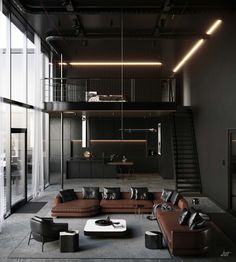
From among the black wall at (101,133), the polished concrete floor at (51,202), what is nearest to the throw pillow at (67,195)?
the polished concrete floor at (51,202)

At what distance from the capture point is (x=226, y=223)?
8555mm

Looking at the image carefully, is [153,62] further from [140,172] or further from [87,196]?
[87,196]

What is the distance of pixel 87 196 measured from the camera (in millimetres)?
10203

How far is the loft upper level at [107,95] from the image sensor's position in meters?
12.4

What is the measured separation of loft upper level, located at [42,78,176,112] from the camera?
12383 millimetres

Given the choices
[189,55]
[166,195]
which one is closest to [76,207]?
[166,195]

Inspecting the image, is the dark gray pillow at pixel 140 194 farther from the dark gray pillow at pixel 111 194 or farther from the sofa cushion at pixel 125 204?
the dark gray pillow at pixel 111 194

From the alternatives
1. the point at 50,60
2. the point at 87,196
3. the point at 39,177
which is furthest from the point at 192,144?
the point at 50,60

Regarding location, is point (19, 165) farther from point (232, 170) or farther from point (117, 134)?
point (117, 134)

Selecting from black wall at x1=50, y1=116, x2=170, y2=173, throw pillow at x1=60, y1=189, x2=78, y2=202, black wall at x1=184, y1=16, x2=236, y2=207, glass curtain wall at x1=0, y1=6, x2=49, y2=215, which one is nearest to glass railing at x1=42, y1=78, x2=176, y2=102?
black wall at x1=50, y1=116, x2=170, y2=173

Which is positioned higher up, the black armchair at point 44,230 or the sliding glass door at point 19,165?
the sliding glass door at point 19,165

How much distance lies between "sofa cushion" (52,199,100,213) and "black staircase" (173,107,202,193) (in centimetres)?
426

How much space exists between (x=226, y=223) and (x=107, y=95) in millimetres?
7759

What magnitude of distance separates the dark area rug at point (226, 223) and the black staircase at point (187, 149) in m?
3.05
